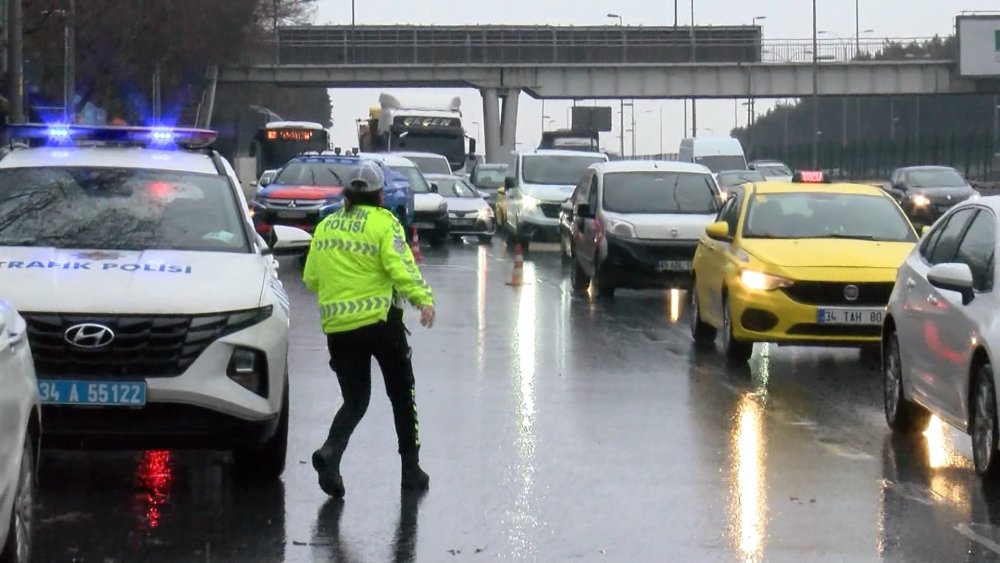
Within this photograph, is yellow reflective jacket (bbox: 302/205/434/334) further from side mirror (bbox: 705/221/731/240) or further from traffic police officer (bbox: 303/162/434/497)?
side mirror (bbox: 705/221/731/240)

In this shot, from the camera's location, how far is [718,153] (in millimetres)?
59812

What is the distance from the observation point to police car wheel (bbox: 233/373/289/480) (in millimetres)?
9234

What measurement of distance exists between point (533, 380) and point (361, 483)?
15.3 feet

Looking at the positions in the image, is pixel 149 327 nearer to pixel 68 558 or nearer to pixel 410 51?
pixel 68 558

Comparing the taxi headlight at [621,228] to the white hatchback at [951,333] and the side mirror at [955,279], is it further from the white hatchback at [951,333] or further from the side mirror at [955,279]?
the side mirror at [955,279]

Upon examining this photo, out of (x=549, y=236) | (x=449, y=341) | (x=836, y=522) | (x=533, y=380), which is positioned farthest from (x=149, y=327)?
(x=549, y=236)

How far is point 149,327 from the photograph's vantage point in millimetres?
8469

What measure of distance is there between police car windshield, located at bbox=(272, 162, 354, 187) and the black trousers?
21.0 meters

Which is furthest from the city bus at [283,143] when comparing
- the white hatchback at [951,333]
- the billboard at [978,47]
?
the white hatchback at [951,333]

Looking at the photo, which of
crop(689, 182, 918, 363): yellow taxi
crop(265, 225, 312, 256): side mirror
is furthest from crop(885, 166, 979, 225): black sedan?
crop(265, 225, 312, 256): side mirror

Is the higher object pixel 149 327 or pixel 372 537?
pixel 149 327

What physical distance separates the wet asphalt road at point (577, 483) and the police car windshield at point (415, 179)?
2141 centimetres

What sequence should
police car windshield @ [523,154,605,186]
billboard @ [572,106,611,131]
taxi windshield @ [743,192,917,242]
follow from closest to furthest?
1. taxi windshield @ [743,192,917,242]
2. police car windshield @ [523,154,605,186]
3. billboard @ [572,106,611,131]

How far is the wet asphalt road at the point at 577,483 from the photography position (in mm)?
7715
